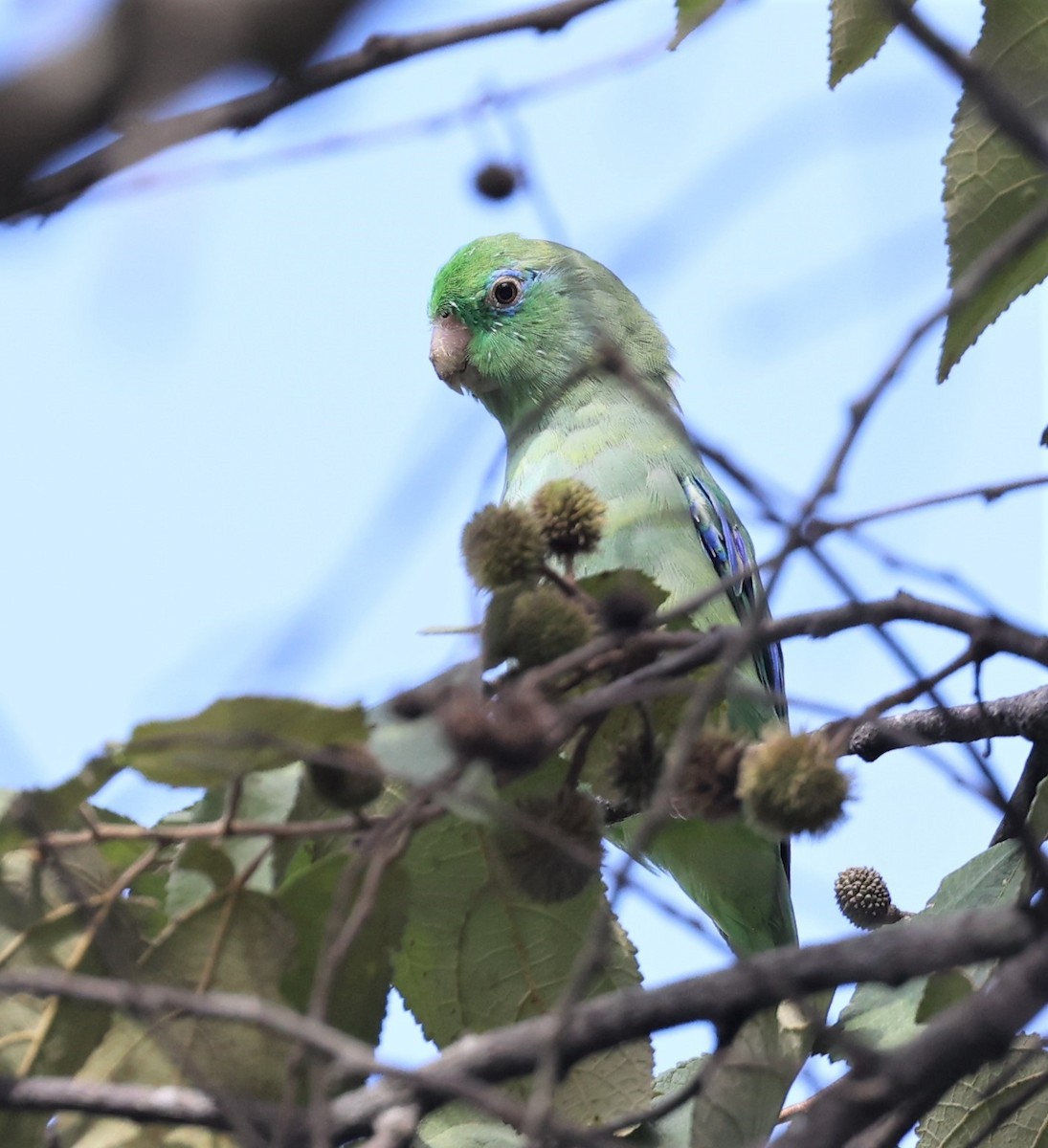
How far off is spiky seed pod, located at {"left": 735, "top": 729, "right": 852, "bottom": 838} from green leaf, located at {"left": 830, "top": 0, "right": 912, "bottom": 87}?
1.17 metres

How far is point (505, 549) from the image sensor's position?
6.63 ft

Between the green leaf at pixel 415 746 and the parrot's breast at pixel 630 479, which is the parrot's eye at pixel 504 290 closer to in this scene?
the parrot's breast at pixel 630 479

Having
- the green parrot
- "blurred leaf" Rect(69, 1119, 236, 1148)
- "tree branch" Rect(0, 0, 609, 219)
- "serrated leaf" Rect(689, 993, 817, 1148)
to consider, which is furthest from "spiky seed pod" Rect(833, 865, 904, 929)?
"tree branch" Rect(0, 0, 609, 219)

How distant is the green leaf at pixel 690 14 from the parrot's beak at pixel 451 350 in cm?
277

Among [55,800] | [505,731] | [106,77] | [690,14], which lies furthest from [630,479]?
[106,77]

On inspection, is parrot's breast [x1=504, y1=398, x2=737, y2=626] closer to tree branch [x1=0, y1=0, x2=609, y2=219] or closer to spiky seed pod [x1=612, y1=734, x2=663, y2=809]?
spiky seed pod [x1=612, y1=734, x2=663, y2=809]

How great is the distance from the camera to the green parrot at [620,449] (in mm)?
3598

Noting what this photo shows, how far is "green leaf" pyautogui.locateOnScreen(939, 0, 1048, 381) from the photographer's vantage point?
7.52 ft

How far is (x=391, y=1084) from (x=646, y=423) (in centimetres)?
287

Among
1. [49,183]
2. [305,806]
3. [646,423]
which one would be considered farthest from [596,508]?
[646,423]

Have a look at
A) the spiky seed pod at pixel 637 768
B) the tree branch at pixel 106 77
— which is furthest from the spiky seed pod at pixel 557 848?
the tree branch at pixel 106 77

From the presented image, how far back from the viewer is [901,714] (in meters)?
2.95

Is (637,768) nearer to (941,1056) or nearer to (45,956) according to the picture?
(941,1056)

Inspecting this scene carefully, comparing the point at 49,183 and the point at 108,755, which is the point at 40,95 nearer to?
the point at 49,183
